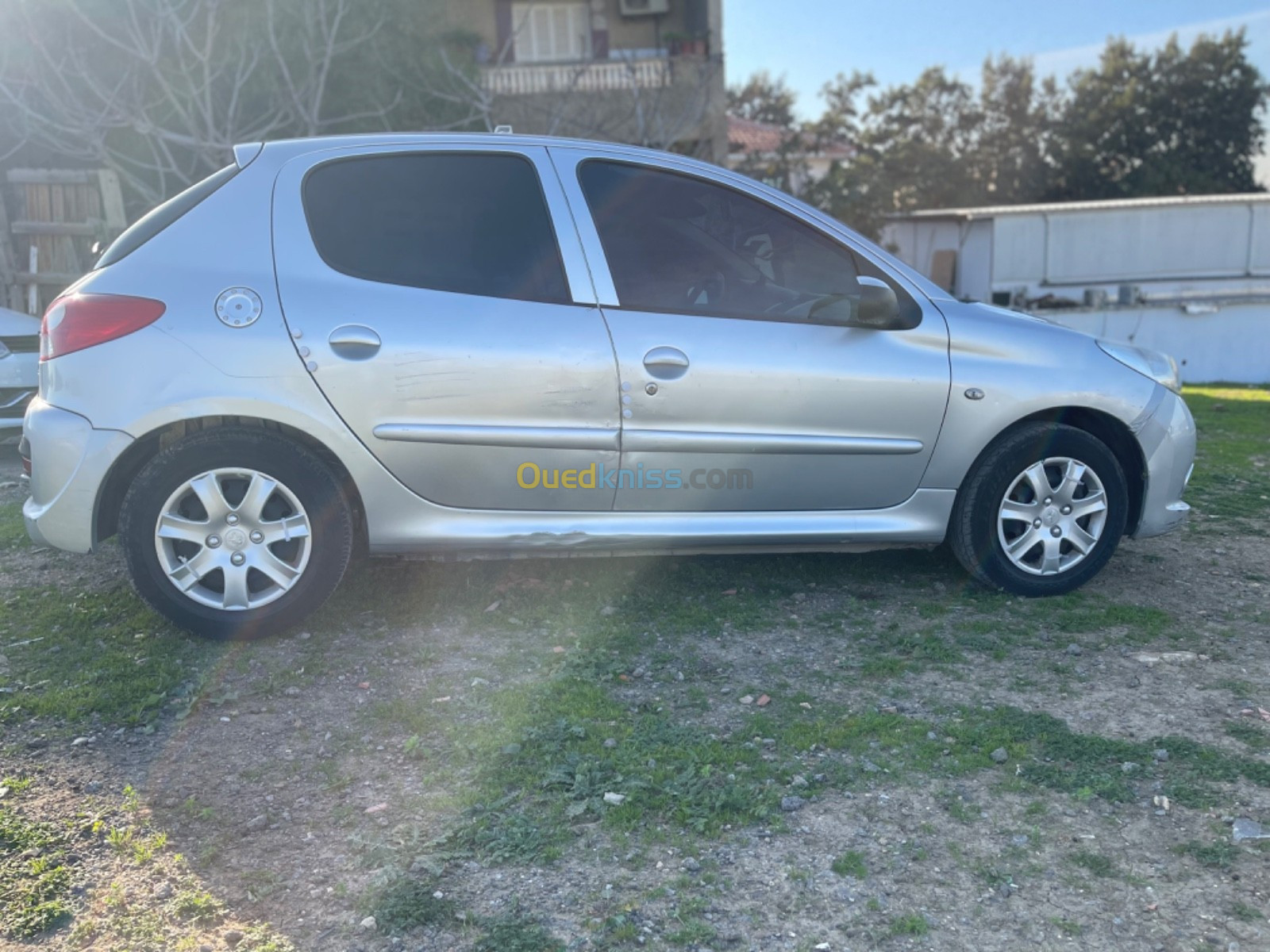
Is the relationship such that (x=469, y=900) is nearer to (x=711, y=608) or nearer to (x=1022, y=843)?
(x=1022, y=843)

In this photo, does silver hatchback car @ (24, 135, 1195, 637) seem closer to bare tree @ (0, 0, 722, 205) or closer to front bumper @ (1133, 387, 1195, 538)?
front bumper @ (1133, 387, 1195, 538)

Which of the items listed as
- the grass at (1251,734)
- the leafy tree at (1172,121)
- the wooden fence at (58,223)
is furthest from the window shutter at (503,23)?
the leafy tree at (1172,121)

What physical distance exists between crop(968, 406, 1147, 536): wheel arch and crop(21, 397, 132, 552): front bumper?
3592 millimetres

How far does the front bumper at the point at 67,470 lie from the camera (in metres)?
3.89

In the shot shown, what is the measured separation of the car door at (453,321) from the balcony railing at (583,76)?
13.5 meters

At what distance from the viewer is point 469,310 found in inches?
160

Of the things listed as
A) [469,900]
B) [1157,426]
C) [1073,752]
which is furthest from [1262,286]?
[469,900]

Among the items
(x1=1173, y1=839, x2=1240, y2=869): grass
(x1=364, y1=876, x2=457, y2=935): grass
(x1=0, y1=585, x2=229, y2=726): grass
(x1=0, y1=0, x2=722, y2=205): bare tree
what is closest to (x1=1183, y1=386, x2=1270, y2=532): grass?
(x1=1173, y1=839, x2=1240, y2=869): grass

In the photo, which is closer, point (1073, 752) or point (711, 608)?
point (1073, 752)

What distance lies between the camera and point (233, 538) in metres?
4.00

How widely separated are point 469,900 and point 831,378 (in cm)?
250

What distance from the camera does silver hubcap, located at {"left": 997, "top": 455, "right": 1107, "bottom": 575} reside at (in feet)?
15.0

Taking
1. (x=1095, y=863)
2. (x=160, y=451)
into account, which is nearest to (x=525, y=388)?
(x=160, y=451)

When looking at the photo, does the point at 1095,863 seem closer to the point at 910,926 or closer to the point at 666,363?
the point at 910,926
